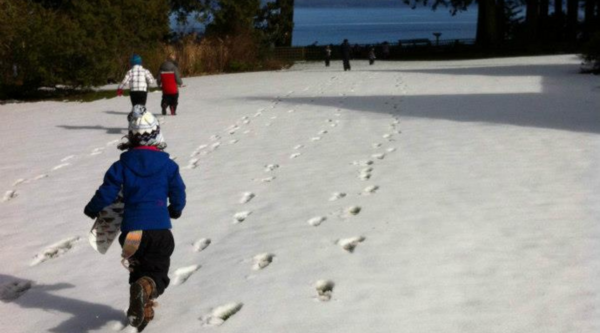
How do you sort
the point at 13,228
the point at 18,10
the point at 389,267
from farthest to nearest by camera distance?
the point at 18,10, the point at 13,228, the point at 389,267

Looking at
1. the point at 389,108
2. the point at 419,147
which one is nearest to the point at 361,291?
the point at 419,147

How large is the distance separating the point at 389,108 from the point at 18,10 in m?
14.4

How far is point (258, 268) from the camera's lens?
7344 mm

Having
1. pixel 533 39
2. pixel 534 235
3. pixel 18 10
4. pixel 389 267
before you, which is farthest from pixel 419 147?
pixel 533 39

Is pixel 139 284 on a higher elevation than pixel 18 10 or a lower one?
lower

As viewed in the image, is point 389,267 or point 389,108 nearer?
point 389,267

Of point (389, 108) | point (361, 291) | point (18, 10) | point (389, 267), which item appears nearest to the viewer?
point (361, 291)

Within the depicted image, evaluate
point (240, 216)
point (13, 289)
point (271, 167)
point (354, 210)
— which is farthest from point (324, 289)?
point (271, 167)

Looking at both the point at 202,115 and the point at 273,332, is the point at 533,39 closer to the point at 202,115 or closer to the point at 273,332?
the point at 202,115

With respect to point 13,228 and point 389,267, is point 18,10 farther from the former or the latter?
point 389,267

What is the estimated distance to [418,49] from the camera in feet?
205

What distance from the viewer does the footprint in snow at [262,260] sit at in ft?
24.3

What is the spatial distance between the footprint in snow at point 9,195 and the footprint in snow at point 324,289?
5.51 m

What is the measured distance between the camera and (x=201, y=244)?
8336mm
